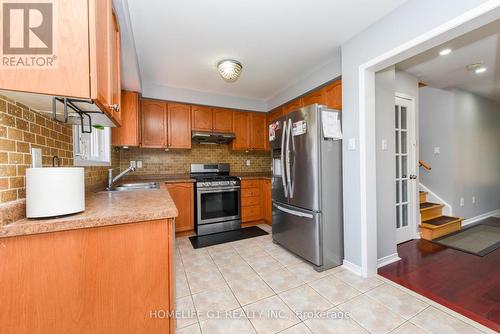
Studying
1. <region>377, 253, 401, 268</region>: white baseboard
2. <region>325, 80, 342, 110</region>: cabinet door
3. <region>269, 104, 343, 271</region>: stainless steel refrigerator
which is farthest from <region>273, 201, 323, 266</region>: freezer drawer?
<region>325, 80, 342, 110</region>: cabinet door

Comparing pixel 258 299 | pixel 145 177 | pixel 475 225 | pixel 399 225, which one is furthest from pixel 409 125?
pixel 145 177

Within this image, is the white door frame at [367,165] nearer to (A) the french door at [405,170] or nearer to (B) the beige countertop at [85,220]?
(A) the french door at [405,170]

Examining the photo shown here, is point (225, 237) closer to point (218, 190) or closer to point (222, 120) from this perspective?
point (218, 190)

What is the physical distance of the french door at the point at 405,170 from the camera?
2664mm

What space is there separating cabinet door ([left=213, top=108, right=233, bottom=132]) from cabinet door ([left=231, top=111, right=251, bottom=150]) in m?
0.10

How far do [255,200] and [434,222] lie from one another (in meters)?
2.77

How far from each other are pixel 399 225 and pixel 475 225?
192cm

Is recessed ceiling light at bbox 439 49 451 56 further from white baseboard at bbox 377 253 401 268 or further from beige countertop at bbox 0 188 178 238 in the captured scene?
beige countertop at bbox 0 188 178 238

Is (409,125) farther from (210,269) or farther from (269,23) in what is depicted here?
(210,269)

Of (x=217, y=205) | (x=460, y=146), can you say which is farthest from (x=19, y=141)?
(x=460, y=146)

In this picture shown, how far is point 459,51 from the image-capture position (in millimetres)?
2264

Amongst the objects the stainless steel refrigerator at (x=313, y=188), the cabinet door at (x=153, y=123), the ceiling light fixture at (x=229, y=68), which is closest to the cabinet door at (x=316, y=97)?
the stainless steel refrigerator at (x=313, y=188)

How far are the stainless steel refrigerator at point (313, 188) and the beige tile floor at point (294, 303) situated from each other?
0.22m

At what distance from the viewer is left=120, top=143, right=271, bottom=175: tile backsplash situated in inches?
133
